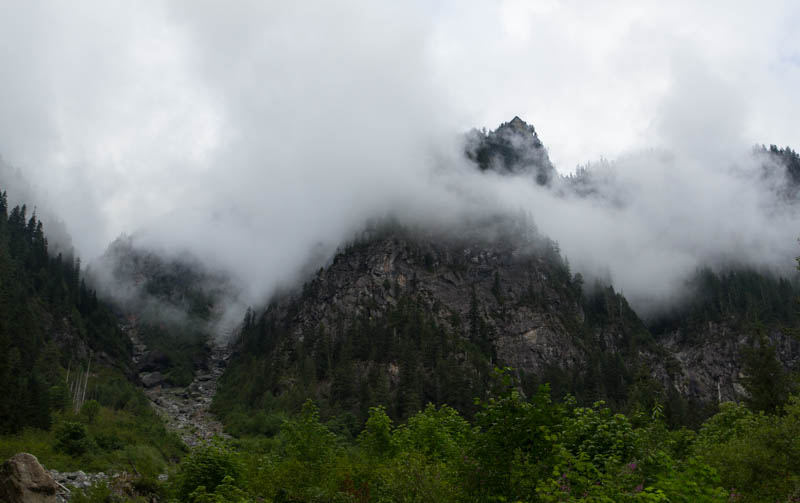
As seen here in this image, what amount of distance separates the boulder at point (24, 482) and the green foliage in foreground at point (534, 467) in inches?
264

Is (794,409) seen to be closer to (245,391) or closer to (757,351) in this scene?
(757,351)

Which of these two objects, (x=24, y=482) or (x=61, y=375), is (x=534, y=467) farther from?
(x=61, y=375)

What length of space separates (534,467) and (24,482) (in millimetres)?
24331

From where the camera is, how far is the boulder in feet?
84.2

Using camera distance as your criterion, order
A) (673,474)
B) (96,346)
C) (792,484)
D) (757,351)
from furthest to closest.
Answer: (96,346), (757,351), (792,484), (673,474)

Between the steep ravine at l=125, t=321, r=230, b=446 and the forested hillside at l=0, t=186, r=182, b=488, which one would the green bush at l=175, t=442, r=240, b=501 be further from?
the steep ravine at l=125, t=321, r=230, b=446

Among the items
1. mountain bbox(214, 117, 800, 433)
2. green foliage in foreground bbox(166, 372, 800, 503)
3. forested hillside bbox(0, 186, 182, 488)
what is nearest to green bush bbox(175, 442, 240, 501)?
green foliage in foreground bbox(166, 372, 800, 503)

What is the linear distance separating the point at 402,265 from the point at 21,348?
117929 mm

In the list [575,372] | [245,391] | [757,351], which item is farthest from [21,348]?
[575,372]

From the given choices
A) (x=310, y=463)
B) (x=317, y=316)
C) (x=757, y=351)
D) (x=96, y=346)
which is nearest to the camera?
(x=310, y=463)

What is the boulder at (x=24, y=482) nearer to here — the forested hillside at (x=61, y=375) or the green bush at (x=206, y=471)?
the green bush at (x=206, y=471)

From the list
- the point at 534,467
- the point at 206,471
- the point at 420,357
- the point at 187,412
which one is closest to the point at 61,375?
the point at 187,412

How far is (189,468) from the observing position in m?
31.1

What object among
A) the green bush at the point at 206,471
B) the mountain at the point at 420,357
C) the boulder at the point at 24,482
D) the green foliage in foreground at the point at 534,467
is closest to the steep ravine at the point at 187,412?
the mountain at the point at 420,357
